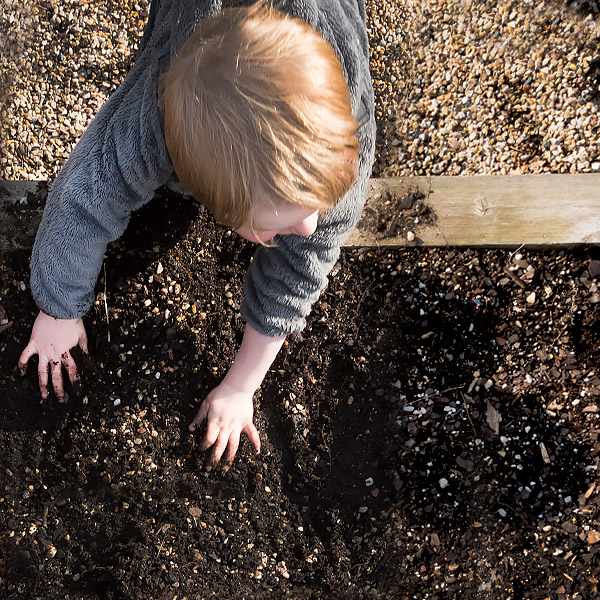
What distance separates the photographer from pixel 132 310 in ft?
4.83

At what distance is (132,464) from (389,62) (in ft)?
4.47

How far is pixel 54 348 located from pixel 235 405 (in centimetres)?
51

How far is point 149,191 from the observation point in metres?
1.17

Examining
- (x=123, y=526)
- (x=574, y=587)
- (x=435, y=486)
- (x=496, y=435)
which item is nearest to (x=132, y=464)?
(x=123, y=526)

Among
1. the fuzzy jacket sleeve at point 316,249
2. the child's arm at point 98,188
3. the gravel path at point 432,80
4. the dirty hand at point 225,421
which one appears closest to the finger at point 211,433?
the dirty hand at point 225,421

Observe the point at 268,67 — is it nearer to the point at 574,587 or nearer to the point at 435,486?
the point at 435,486

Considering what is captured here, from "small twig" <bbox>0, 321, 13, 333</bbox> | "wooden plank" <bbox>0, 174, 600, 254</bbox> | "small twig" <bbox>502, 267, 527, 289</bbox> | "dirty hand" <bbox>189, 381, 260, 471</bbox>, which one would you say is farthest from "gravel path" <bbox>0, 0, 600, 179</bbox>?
"dirty hand" <bbox>189, 381, 260, 471</bbox>

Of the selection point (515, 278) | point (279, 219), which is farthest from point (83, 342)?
point (515, 278)

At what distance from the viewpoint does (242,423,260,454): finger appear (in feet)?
4.77

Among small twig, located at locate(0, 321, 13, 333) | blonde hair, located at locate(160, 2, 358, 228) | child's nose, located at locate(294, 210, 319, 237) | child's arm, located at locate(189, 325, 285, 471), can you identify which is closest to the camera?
blonde hair, located at locate(160, 2, 358, 228)

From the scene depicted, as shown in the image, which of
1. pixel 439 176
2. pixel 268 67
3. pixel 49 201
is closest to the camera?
pixel 268 67

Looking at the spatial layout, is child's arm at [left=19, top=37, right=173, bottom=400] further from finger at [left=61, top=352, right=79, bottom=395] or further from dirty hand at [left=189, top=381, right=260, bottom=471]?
dirty hand at [left=189, top=381, right=260, bottom=471]

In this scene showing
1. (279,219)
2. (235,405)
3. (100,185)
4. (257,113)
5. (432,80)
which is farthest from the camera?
(432,80)

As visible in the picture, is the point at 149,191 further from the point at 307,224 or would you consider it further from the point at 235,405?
the point at 235,405
